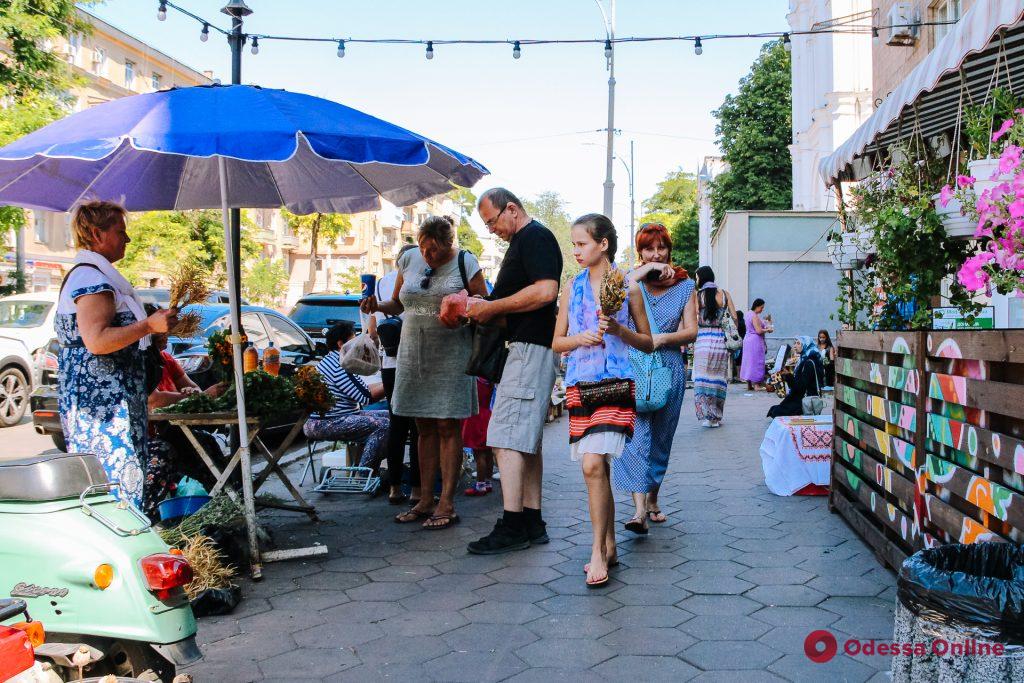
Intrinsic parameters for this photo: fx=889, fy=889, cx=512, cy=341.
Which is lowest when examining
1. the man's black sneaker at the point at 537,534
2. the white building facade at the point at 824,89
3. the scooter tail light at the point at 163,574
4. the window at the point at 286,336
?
the man's black sneaker at the point at 537,534

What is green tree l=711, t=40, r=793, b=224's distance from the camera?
4281 centimetres

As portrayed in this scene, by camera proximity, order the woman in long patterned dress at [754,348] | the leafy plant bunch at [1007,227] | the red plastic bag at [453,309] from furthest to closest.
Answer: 1. the woman in long patterned dress at [754,348]
2. the red plastic bag at [453,309]
3. the leafy plant bunch at [1007,227]

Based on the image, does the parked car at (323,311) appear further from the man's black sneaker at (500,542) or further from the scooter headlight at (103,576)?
the scooter headlight at (103,576)

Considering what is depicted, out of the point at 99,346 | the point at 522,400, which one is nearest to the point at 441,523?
the point at 522,400

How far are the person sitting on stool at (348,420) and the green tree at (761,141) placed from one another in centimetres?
3809

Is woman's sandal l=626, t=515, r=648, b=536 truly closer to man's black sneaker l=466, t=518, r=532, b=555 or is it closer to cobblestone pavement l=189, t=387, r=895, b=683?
cobblestone pavement l=189, t=387, r=895, b=683

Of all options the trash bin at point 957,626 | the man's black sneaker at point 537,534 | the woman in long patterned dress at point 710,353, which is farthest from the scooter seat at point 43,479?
the woman in long patterned dress at point 710,353

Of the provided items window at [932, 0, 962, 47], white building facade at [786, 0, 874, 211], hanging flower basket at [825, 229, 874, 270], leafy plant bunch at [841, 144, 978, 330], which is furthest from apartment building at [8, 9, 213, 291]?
leafy plant bunch at [841, 144, 978, 330]

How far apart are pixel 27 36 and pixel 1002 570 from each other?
19835 millimetres

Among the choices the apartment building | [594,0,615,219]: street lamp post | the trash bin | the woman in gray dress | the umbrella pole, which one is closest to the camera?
the trash bin

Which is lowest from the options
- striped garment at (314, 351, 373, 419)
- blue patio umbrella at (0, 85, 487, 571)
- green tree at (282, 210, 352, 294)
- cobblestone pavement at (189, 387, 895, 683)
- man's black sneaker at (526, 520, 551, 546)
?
cobblestone pavement at (189, 387, 895, 683)

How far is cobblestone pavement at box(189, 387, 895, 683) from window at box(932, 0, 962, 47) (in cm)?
1095

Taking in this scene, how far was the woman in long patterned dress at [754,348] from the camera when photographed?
55.9 ft

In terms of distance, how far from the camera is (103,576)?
9.30 feet
